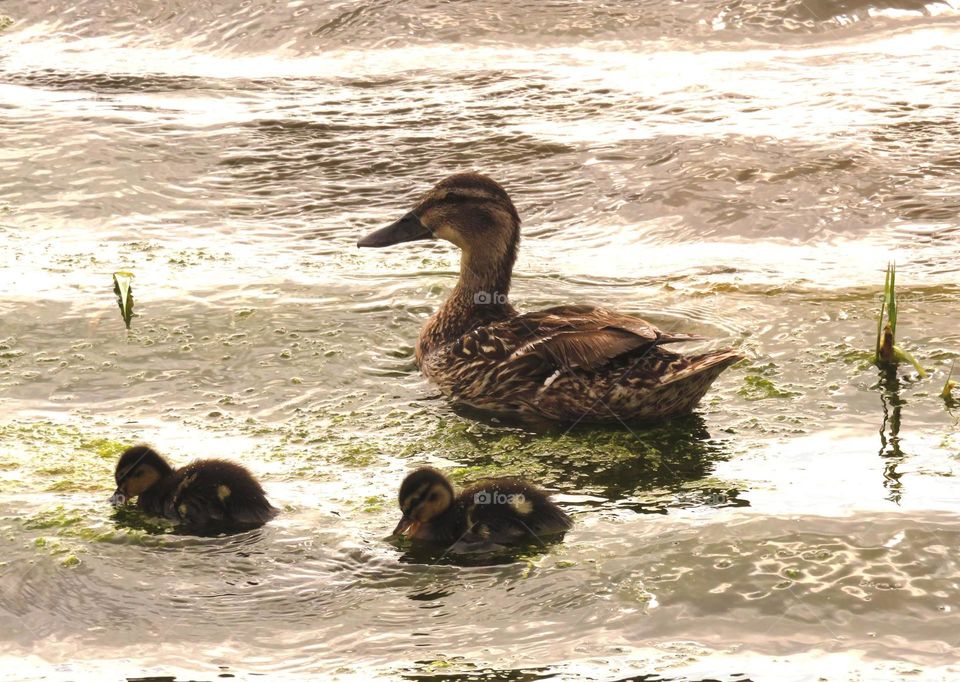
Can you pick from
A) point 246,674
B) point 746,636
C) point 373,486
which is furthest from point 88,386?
point 746,636

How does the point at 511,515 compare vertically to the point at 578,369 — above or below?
below

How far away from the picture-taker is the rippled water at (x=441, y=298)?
160 inches

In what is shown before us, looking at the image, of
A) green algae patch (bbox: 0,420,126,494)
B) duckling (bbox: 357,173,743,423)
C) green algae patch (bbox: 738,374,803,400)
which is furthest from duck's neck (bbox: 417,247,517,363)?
green algae patch (bbox: 0,420,126,494)

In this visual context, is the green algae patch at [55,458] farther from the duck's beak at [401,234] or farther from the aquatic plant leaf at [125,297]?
the duck's beak at [401,234]

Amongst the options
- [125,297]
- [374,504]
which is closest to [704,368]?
[374,504]

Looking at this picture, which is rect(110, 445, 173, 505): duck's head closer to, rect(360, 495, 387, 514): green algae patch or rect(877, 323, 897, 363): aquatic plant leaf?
rect(360, 495, 387, 514): green algae patch

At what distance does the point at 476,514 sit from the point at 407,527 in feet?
0.73

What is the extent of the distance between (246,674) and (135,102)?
7.18m

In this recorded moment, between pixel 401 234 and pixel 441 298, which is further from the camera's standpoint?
pixel 441 298

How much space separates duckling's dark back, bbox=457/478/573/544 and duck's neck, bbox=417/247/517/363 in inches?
76.8

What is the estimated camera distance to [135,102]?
10242mm

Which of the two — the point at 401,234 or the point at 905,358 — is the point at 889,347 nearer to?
the point at 905,358

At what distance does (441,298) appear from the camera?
723cm

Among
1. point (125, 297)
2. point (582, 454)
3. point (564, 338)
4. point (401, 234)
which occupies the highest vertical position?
point (401, 234)
